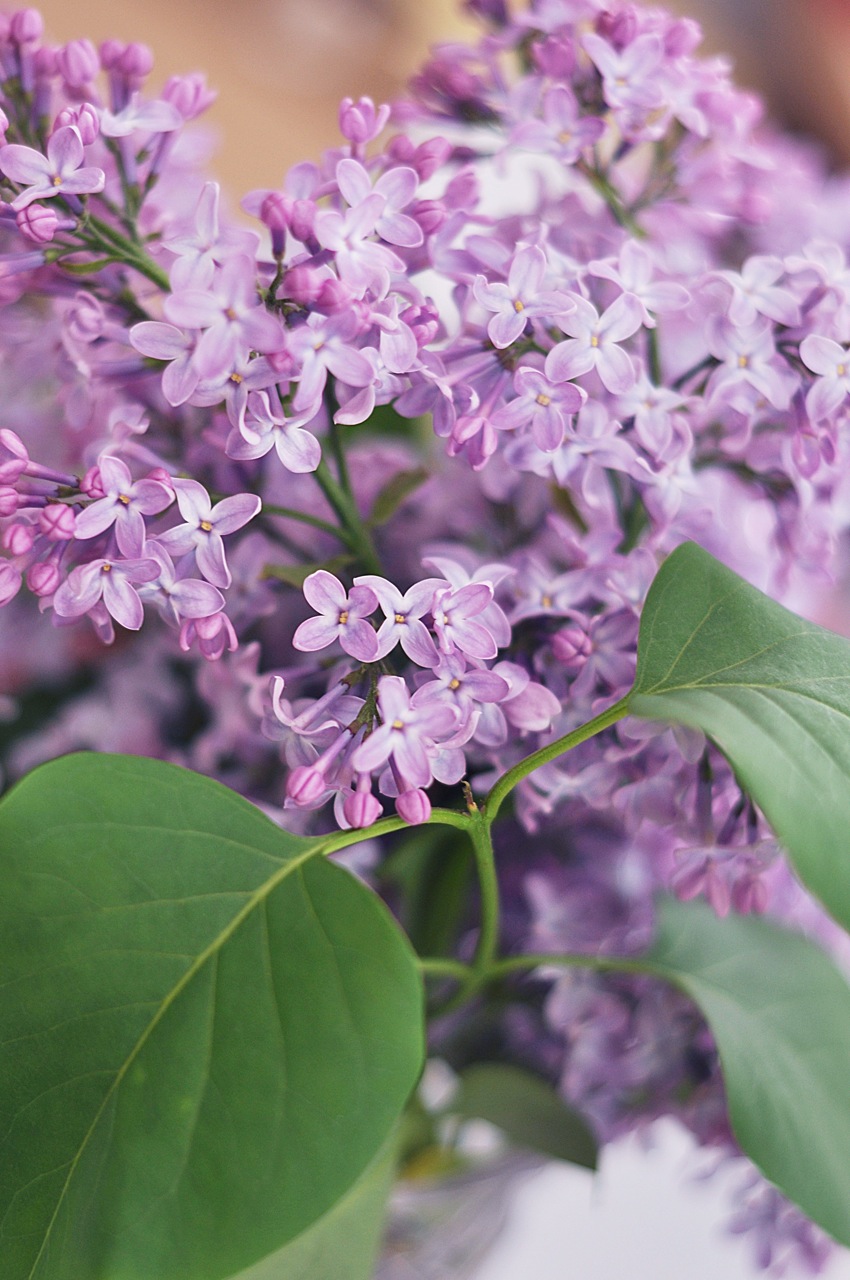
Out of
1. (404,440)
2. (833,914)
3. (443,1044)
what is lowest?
(443,1044)

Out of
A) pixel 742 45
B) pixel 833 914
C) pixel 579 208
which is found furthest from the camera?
pixel 742 45

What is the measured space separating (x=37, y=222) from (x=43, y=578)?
74mm

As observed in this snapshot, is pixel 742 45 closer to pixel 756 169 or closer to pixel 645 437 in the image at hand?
pixel 756 169

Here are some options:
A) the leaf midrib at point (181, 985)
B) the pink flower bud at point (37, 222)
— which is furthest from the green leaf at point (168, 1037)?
the pink flower bud at point (37, 222)

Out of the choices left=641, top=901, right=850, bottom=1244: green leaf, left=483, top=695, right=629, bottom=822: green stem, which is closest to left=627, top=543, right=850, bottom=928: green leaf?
left=483, top=695, right=629, bottom=822: green stem

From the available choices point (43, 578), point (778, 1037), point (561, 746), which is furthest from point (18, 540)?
point (778, 1037)

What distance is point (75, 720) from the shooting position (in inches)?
15.0

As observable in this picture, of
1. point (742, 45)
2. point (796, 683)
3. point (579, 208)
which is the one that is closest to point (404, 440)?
point (579, 208)

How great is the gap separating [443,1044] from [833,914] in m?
0.22

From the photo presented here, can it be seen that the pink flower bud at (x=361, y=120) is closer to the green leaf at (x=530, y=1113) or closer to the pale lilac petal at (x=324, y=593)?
the pale lilac petal at (x=324, y=593)

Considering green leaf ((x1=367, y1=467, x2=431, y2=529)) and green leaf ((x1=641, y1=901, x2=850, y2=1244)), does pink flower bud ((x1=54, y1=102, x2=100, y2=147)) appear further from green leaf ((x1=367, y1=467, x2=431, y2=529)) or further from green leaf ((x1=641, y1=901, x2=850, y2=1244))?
green leaf ((x1=641, y1=901, x2=850, y2=1244))

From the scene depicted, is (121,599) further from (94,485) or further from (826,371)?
(826,371)

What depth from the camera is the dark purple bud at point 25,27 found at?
0.90ft

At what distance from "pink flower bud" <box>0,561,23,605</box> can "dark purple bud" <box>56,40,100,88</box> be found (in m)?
0.13
